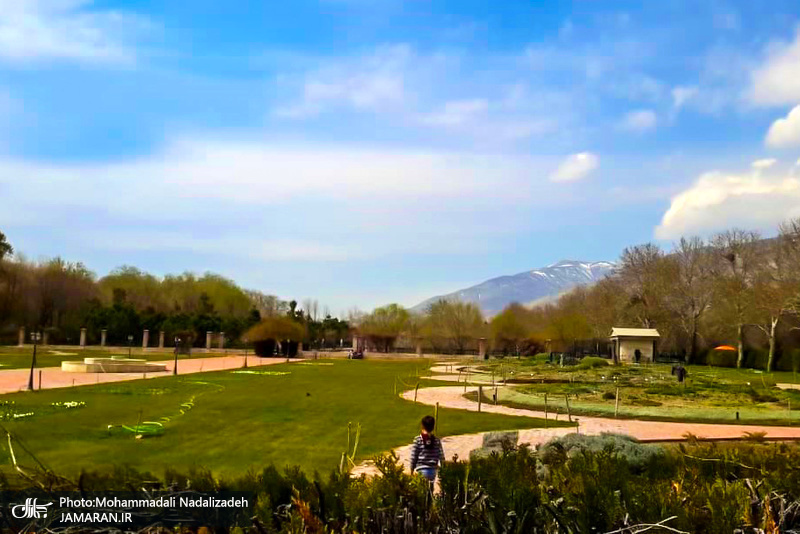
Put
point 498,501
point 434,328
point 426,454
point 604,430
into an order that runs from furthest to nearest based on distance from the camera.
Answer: point 434,328, point 604,430, point 426,454, point 498,501

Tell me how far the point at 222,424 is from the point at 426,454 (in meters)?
9.99

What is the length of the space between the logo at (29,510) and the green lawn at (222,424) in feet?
10.9

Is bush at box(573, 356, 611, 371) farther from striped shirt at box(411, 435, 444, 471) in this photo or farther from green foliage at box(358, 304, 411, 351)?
green foliage at box(358, 304, 411, 351)

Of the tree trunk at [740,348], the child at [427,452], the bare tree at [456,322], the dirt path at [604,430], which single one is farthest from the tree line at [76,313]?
the child at [427,452]

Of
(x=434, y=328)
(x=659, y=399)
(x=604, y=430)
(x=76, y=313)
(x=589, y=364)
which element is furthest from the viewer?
(x=434, y=328)

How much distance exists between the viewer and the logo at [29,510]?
12.7 ft

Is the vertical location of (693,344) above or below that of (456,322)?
below

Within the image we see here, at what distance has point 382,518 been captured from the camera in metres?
4.00

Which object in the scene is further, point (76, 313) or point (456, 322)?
point (456, 322)

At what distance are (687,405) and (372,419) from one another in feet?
42.2

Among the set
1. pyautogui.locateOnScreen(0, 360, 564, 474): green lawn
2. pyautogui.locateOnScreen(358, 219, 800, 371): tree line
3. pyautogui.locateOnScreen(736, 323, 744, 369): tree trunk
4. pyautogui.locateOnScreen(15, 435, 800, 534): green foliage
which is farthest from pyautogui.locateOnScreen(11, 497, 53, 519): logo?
pyautogui.locateOnScreen(736, 323, 744, 369): tree trunk

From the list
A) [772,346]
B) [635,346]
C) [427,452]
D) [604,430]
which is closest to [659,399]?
[604,430]

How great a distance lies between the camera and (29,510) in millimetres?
3900

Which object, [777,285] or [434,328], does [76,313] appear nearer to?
[434,328]
